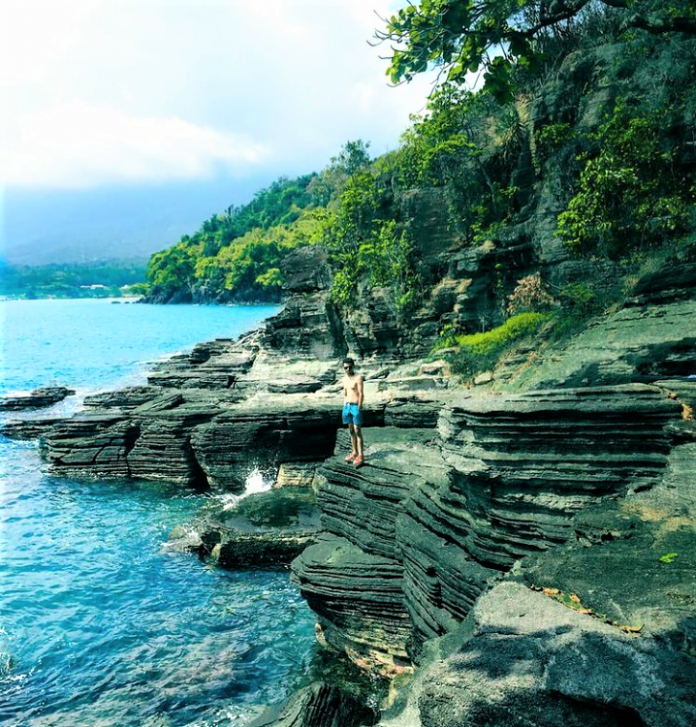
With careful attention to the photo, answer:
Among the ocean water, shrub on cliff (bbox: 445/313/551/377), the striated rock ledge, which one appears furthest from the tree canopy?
the striated rock ledge

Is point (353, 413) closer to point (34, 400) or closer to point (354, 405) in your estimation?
point (354, 405)

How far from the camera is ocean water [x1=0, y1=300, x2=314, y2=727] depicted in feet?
34.4

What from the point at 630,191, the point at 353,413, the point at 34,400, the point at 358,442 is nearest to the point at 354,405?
the point at 353,413

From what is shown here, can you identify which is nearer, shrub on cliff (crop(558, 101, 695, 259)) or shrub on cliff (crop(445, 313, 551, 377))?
shrub on cliff (crop(558, 101, 695, 259))

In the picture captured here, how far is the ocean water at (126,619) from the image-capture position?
10500 millimetres

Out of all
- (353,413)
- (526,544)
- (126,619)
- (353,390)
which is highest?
(353,390)

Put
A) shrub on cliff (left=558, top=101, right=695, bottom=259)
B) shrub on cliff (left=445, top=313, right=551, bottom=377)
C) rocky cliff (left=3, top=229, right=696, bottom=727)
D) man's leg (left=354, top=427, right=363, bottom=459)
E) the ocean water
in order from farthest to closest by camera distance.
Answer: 1. shrub on cliff (left=445, top=313, right=551, bottom=377)
2. shrub on cliff (left=558, top=101, right=695, bottom=259)
3. man's leg (left=354, top=427, right=363, bottom=459)
4. the ocean water
5. rocky cliff (left=3, top=229, right=696, bottom=727)

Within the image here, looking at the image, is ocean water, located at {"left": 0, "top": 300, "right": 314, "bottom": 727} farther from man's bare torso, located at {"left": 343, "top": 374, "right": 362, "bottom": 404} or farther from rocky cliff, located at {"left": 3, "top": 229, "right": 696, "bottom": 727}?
man's bare torso, located at {"left": 343, "top": 374, "right": 362, "bottom": 404}

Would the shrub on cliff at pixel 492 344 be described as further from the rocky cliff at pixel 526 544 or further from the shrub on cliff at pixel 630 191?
the shrub on cliff at pixel 630 191

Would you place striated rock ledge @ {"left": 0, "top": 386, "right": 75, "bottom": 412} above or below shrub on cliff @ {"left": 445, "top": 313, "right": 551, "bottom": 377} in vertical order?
below

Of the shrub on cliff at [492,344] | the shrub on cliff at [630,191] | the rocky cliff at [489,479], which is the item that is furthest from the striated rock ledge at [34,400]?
the shrub on cliff at [630,191]

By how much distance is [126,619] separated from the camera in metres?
13.4

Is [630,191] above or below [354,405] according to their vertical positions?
above

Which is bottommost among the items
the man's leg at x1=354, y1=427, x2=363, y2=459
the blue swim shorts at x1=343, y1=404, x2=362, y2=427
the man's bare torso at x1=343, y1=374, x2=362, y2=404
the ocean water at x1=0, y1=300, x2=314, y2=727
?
the ocean water at x1=0, y1=300, x2=314, y2=727
